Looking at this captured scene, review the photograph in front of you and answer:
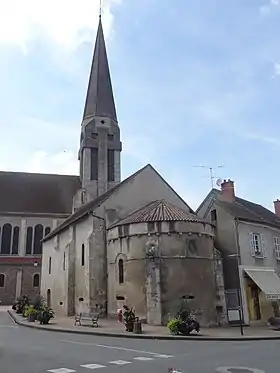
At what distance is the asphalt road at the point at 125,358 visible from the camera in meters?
9.24

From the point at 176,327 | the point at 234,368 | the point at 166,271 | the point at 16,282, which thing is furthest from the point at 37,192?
the point at 234,368

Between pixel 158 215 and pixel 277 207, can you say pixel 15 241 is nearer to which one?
pixel 158 215

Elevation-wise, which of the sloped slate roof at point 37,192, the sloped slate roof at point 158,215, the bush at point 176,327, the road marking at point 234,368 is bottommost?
the road marking at point 234,368

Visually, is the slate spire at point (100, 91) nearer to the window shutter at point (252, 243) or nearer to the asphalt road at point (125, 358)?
the window shutter at point (252, 243)

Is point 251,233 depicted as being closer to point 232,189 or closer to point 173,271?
point 232,189

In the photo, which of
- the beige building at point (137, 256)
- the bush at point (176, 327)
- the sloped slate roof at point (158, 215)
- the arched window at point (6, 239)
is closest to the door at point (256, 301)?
the beige building at point (137, 256)

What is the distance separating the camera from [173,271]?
77.5 feet

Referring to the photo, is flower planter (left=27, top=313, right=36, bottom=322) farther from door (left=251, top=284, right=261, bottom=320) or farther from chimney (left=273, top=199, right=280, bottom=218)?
chimney (left=273, top=199, right=280, bottom=218)

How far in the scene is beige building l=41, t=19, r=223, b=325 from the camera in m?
23.5

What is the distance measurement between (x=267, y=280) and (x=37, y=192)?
37.3m

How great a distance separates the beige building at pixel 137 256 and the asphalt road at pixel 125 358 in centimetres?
896

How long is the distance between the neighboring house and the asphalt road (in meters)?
12.4

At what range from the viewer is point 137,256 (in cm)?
2470

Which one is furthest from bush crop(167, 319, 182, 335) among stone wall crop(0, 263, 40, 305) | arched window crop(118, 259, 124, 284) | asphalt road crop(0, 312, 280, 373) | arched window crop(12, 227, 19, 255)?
arched window crop(12, 227, 19, 255)
